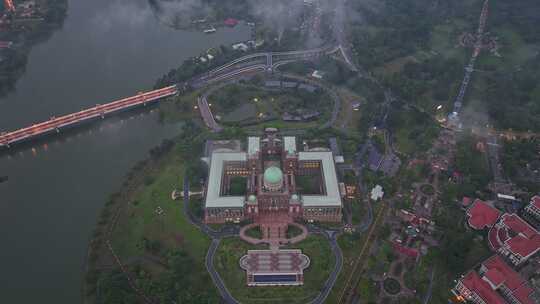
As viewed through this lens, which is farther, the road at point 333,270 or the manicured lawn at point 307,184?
the manicured lawn at point 307,184

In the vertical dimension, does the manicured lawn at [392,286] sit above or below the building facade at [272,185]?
below

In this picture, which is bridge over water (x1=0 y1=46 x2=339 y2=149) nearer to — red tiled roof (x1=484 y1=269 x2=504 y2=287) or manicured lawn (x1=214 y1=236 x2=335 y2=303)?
manicured lawn (x1=214 y1=236 x2=335 y2=303)

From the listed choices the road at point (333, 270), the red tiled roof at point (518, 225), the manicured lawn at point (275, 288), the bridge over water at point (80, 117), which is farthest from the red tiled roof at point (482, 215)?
the bridge over water at point (80, 117)

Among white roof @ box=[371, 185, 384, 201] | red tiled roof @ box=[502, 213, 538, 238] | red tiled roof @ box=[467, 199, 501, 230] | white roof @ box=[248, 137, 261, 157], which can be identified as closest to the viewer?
red tiled roof @ box=[502, 213, 538, 238]

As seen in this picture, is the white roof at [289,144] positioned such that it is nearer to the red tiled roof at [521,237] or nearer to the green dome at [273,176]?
the green dome at [273,176]

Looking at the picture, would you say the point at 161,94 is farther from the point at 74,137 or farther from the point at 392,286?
the point at 392,286

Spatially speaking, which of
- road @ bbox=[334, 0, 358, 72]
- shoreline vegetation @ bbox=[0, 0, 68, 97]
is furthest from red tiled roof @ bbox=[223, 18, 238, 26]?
shoreline vegetation @ bbox=[0, 0, 68, 97]
